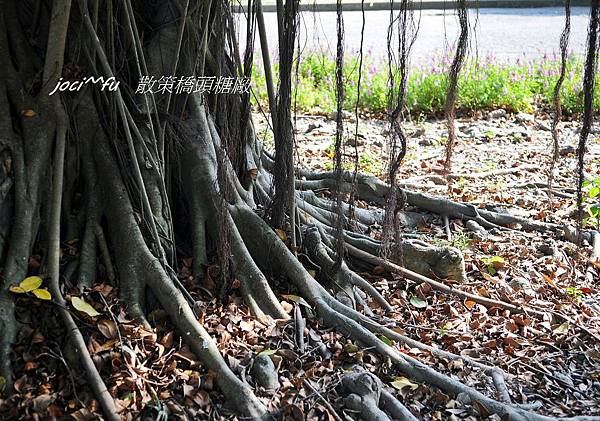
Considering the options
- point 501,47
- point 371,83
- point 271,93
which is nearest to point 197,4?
point 271,93

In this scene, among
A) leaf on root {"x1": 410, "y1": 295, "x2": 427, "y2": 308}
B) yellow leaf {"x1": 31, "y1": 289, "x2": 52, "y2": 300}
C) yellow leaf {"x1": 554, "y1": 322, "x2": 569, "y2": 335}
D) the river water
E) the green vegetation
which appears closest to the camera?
yellow leaf {"x1": 31, "y1": 289, "x2": 52, "y2": 300}

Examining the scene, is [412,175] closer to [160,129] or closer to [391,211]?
[391,211]

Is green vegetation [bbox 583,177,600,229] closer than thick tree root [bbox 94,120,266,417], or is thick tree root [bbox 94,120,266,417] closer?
thick tree root [bbox 94,120,266,417]

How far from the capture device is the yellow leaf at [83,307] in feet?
9.43

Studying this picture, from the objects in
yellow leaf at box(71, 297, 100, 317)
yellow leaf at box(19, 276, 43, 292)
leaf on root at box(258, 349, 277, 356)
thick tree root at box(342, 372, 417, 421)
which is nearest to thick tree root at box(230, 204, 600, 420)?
thick tree root at box(342, 372, 417, 421)

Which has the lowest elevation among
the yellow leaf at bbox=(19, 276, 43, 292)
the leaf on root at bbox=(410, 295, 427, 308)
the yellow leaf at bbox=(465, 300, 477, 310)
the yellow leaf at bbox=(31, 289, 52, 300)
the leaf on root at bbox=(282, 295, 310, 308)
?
the yellow leaf at bbox=(465, 300, 477, 310)

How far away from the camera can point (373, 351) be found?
3.12m

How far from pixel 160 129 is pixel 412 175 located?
284 cm

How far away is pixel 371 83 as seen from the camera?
7918 mm

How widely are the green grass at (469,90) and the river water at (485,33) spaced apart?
762 millimetres

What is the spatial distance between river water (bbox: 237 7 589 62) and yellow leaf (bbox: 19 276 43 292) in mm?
6250

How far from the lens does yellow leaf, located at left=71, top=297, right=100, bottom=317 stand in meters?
2.87

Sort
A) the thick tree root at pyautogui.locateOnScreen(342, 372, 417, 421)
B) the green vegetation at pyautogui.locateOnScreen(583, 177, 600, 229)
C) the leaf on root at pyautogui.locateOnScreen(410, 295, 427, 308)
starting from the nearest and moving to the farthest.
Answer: the thick tree root at pyautogui.locateOnScreen(342, 372, 417, 421), the leaf on root at pyautogui.locateOnScreen(410, 295, 427, 308), the green vegetation at pyautogui.locateOnScreen(583, 177, 600, 229)

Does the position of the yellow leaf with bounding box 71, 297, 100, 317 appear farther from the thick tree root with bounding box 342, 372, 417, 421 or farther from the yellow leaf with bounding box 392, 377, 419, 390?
the yellow leaf with bounding box 392, 377, 419, 390
